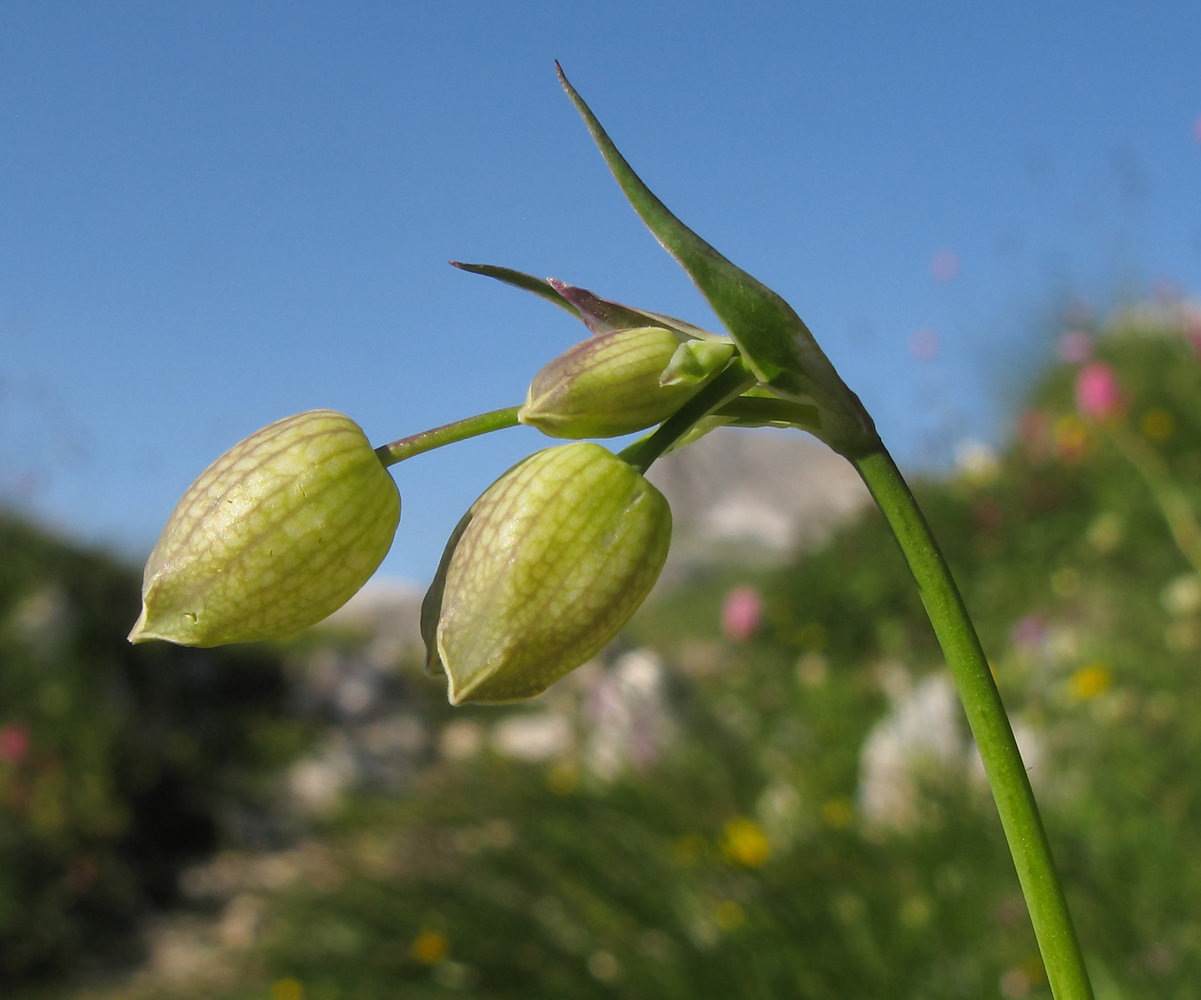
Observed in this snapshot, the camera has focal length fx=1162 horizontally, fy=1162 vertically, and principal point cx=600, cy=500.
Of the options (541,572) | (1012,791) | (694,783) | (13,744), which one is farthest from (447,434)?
(13,744)

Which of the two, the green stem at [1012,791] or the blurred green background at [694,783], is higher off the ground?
the blurred green background at [694,783]

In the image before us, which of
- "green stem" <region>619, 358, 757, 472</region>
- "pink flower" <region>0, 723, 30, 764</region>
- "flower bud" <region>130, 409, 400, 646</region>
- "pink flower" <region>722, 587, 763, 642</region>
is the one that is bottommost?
"flower bud" <region>130, 409, 400, 646</region>

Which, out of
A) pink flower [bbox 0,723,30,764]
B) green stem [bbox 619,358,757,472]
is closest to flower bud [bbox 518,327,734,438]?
green stem [bbox 619,358,757,472]

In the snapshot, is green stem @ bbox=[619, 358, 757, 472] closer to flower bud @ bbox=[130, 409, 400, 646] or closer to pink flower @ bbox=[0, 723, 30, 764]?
flower bud @ bbox=[130, 409, 400, 646]

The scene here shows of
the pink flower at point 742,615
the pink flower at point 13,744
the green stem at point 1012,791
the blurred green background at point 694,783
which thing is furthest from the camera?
the pink flower at point 742,615

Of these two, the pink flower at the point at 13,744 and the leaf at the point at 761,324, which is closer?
the leaf at the point at 761,324

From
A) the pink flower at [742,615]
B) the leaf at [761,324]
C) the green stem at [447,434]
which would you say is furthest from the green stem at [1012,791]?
the pink flower at [742,615]

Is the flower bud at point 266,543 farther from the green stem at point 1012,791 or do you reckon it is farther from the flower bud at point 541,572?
the green stem at point 1012,791
